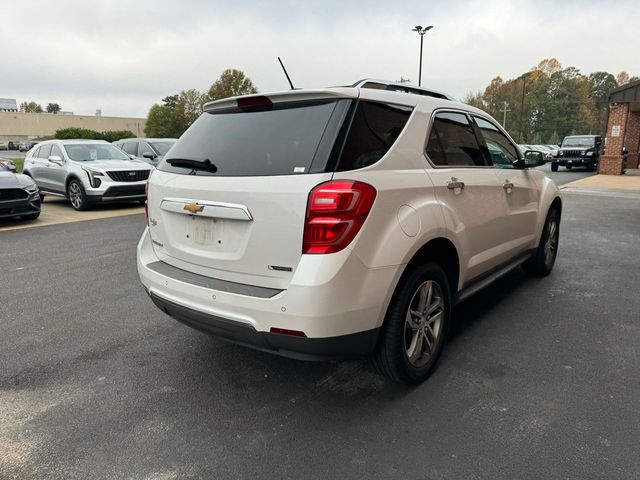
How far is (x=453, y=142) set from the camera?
3381 mm

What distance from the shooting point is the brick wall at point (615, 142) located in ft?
69.6

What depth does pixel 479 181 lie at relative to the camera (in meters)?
3.54

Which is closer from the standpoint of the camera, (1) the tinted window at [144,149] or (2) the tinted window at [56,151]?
(2) the tinted window at [56,151]

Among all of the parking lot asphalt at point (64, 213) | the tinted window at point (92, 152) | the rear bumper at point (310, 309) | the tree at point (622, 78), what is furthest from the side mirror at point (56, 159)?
the tree at point (622, 78)

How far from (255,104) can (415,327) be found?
1.69m

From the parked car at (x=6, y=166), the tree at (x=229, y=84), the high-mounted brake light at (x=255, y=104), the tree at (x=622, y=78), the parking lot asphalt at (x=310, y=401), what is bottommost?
the parking lot asphalt at (x=310, y=401)

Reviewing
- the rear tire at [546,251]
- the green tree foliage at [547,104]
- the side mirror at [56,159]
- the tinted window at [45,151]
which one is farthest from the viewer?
the green tree foliage at [547,104]

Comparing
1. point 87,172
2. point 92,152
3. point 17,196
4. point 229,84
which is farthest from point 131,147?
point 229,84

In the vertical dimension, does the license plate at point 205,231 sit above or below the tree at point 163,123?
below

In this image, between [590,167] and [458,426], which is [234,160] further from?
[590,167]

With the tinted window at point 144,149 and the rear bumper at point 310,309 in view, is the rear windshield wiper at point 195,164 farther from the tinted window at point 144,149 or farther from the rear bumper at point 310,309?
the tinted window at point 144,149

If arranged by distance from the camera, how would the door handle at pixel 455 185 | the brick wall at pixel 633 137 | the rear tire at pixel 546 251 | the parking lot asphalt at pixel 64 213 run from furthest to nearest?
the brick wall at pixel 633 137
the parking lot asphalt at pixel 64 213
the rear tire at pixel 546 251
the door handle at pixel 455 185

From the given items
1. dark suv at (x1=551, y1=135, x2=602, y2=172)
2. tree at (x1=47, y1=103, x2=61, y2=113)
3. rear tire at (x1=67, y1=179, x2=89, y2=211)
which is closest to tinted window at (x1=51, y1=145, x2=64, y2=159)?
rear tire at (x1=67, y1=179, x2=89, y2=211)

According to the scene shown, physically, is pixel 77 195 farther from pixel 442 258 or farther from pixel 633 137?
pixel 633 137
